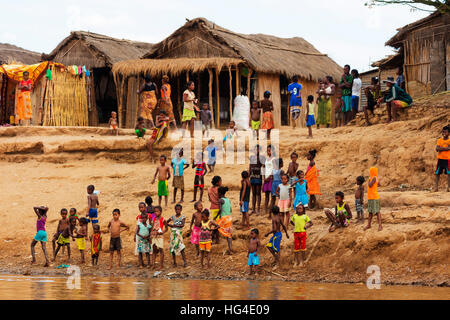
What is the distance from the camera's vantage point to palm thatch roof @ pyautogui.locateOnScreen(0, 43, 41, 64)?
29.5 metres

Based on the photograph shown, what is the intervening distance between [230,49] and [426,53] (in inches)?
226

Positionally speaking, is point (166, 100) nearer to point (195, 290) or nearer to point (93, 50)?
point (93, 50)

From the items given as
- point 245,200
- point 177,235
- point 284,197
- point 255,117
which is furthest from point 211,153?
point 177,235

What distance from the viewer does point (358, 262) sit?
11.4 meters

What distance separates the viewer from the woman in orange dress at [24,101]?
22156mm

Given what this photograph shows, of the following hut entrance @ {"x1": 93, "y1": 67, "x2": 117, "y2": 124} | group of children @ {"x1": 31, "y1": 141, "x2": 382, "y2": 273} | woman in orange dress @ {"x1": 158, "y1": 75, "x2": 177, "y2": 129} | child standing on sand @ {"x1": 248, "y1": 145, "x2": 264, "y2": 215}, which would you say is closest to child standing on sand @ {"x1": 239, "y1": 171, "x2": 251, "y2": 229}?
group of children @ {"x1": 31, "y1": 141, "x2": 382, "y2": 273}

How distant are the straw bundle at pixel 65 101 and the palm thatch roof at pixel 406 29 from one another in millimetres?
10080

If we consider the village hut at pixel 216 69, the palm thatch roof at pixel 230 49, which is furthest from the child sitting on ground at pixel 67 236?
the palm thatch roof at pixel 230 49

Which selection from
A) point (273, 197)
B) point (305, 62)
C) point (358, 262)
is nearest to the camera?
point (358, 262)

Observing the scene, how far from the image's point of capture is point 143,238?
12.8m

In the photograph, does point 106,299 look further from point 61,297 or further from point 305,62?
point 305,62

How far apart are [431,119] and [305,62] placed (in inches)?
421

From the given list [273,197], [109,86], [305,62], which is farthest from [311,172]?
[109,86]

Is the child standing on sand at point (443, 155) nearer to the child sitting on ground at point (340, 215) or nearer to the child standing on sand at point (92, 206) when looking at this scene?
the child sitting on ground at point (340, 215)
